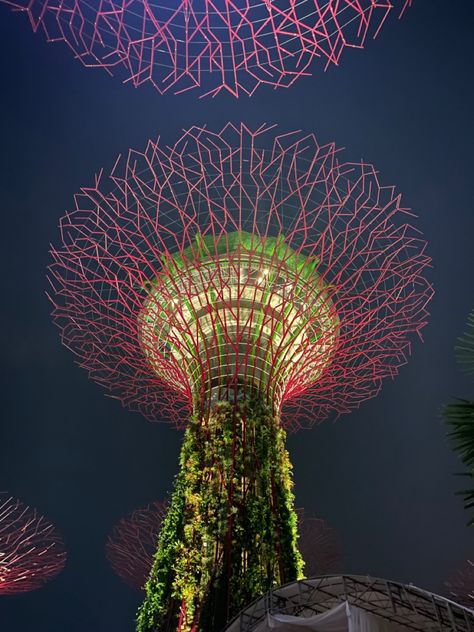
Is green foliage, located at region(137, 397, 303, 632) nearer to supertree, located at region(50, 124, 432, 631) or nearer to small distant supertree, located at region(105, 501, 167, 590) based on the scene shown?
supertree, located at region(50, 124, 432, 631)

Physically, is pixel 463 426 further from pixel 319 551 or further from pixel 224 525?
pixel 319 551

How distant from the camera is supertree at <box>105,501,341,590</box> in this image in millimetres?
26031

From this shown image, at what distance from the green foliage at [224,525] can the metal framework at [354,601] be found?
7.69 feet

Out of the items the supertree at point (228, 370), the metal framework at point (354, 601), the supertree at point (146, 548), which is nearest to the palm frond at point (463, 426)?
the metal framework at point (354, 601)

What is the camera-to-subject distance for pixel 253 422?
757 inches

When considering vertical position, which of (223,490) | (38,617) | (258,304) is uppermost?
(258,304)

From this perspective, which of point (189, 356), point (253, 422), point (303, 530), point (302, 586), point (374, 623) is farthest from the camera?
point (303, 530)

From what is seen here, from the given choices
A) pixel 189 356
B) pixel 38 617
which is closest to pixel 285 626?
pixel 189 356

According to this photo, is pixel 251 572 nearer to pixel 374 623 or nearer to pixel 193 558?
Answer: pixel 193 558

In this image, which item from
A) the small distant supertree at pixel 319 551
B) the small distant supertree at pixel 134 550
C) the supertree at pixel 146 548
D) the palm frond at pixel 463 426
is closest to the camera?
the palm frond at pixel 463 426

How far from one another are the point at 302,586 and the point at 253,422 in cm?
678

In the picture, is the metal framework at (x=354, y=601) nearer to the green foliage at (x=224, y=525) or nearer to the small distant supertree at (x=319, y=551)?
the green foliage at (x=224, y=525)

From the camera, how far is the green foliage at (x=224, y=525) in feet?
50.3

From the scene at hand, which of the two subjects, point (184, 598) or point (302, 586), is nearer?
point (302, 586)
